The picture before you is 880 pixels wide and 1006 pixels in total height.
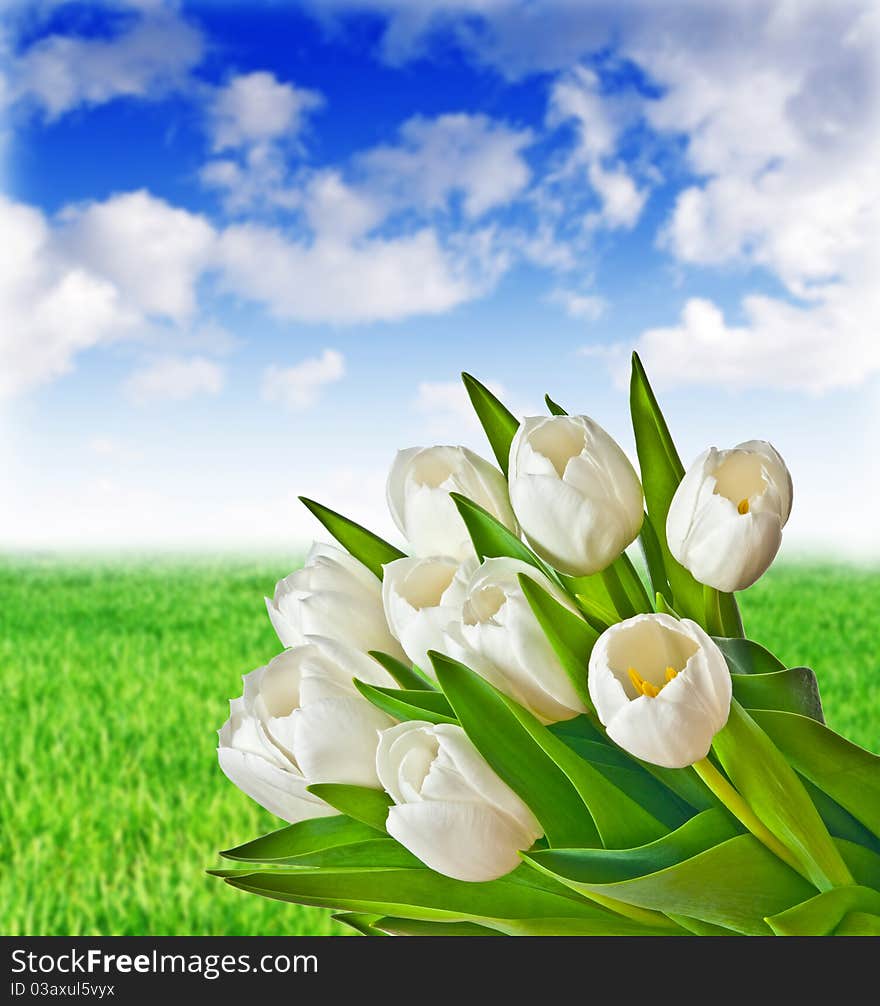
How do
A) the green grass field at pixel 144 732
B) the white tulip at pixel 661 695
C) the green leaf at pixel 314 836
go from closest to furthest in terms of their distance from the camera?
the white tulip at pixel 661 695 → the green leaf at pixel 314 836 → the green grass field at pixel 144 732

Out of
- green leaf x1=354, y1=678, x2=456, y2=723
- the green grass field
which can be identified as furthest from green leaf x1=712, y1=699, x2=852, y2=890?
the green grass field

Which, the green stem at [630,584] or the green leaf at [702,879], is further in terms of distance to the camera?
the green stem at [630,584]

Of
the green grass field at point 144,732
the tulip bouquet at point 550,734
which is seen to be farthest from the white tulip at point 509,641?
the green grass field at point 144,732

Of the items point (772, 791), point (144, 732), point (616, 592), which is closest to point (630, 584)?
point (616, 592)

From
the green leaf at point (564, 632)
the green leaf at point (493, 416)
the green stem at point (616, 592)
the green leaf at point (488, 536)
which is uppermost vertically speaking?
the green leaf at point (493, 416)

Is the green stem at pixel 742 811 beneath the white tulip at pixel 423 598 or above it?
beneath

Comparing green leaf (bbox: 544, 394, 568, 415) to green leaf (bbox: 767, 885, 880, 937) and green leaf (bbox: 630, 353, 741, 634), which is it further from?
green leaf (bbox: 767, 885, 880, 937)

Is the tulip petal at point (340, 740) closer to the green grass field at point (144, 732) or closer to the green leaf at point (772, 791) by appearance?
the green leaf at point (772, 791)

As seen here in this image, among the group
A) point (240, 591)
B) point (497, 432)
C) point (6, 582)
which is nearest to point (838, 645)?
point (240, 591)
